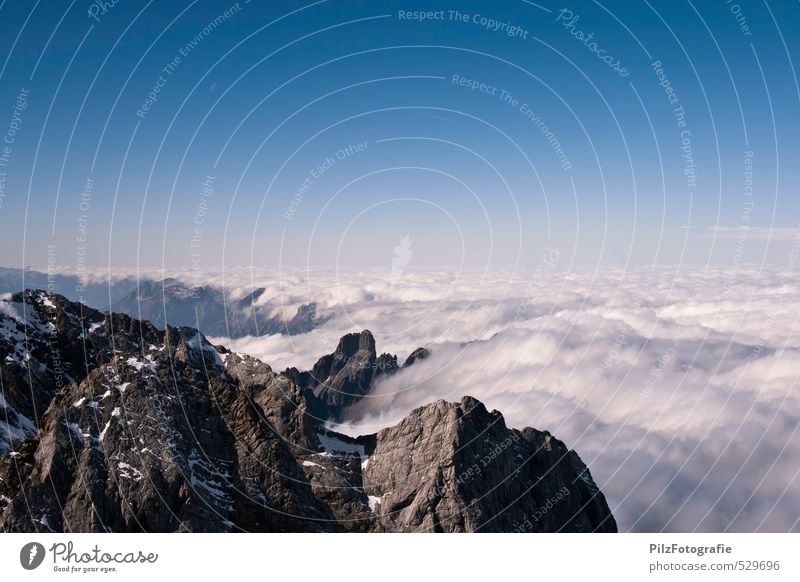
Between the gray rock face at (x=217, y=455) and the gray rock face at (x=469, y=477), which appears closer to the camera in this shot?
the gray rock face at (x=217, y=455)

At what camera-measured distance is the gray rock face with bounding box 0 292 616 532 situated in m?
70.2

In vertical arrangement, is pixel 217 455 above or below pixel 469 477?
above

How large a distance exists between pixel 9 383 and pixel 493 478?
8460 centimetres

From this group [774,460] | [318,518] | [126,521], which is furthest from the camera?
[774,460]

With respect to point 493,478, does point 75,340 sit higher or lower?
higher

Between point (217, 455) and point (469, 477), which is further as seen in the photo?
point (469, 477)

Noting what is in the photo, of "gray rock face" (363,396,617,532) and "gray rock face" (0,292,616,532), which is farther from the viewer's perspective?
"gray rock face" (363,396,617,532)

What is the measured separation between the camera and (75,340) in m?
111

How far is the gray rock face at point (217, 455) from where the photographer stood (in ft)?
230

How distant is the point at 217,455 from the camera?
273ft
